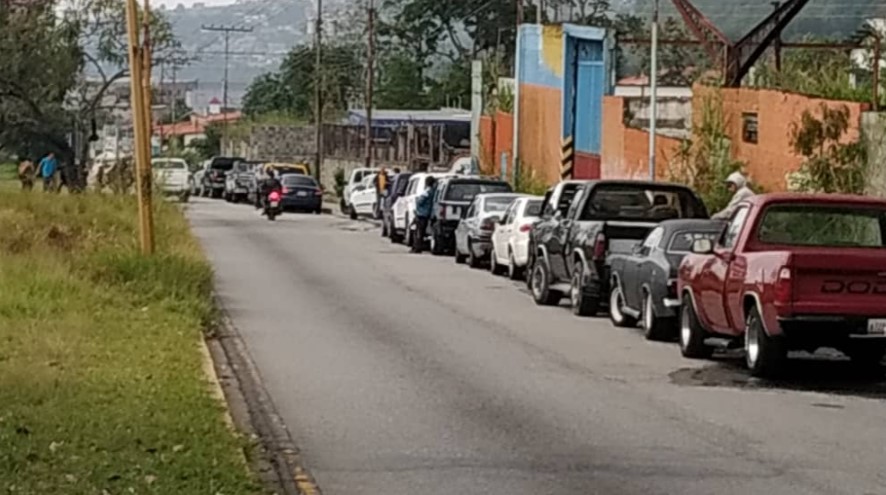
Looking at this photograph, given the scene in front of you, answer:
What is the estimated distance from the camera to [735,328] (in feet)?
57.3

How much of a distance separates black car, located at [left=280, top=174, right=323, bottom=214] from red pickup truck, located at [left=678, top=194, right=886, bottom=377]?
4189 centimetres

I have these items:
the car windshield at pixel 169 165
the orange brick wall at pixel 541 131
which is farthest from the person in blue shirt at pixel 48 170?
the orange brick wall at pixel 541 131

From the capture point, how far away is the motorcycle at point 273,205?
180 feet

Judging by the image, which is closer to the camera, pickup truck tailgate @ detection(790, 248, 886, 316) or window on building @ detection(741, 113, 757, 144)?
pickup truck tailgate @ detection(790, 248, 886, 316)

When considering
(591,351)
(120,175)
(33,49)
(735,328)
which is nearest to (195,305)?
(591,351)

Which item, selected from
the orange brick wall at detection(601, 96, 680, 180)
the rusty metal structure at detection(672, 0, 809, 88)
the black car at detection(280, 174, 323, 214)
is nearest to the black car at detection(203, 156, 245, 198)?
the black car at detection(280, 174, 323, 214)

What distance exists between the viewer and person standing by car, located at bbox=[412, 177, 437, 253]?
39.2 meters

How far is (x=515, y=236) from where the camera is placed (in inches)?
1207

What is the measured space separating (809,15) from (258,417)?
43.6m

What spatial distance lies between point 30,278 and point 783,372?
28.6ft

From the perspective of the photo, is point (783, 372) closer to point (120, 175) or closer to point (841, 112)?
point (841, 112)

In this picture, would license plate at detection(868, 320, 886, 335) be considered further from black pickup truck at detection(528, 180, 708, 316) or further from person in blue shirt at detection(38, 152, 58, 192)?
person in blue shirt at detection(38, 152, 58, 192)

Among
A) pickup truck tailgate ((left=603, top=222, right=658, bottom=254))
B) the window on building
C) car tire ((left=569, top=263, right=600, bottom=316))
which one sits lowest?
car tire ((left=569, top=263, right=600, bottom=316))

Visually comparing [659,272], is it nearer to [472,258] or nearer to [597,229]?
[597,229]
